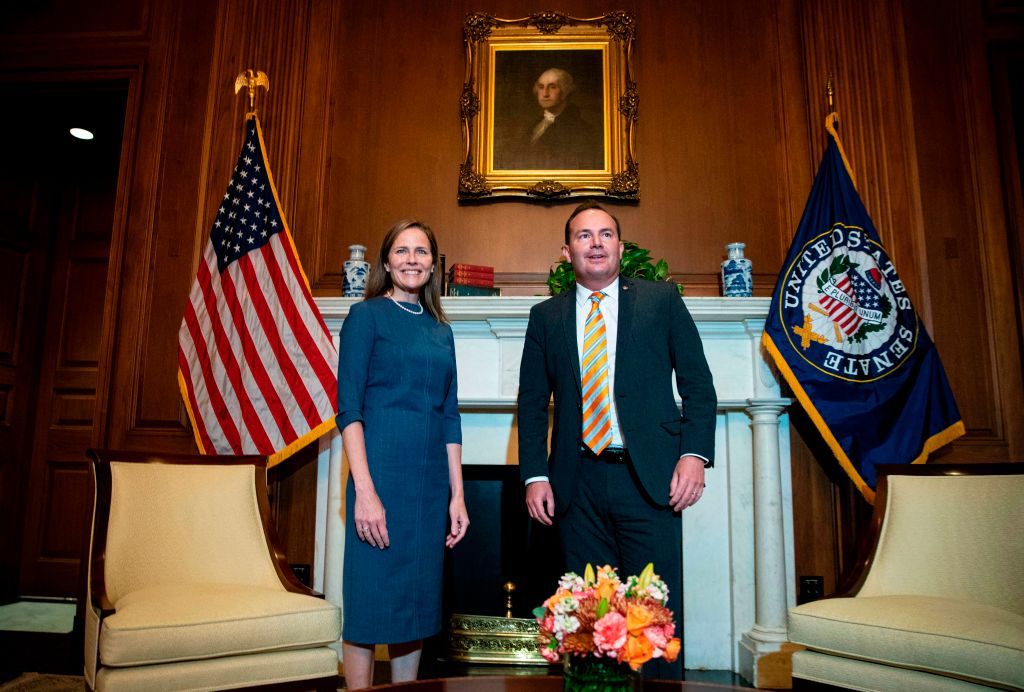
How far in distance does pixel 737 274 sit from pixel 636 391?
4.60 ft

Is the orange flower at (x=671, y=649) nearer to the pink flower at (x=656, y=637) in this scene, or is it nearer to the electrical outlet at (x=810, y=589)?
the pink flower at (x=656, y=637)

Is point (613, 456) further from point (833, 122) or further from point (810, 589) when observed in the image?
point (833, 122)

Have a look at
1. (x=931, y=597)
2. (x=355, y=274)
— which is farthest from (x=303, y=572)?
(x=931, y=597)

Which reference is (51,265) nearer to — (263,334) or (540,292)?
(263,334)

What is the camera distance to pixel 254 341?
10.1 feet

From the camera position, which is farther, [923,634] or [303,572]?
[303,572]

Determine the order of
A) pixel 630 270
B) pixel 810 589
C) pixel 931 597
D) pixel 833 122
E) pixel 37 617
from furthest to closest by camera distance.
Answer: pixel 37 617, pixel 833 122, pixel 810 589, pixel 630 270, pixel 931 597

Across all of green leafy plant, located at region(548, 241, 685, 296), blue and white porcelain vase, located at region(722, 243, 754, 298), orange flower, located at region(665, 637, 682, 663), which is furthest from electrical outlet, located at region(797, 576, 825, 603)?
orange flower, located at region(665, 637, 682, 663)

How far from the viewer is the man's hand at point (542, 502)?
1.93 meters

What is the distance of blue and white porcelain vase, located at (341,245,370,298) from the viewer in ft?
10.5

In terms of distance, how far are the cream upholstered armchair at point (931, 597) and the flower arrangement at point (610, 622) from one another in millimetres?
1064

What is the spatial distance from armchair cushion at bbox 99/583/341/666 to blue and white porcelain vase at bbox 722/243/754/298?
212 centimetres

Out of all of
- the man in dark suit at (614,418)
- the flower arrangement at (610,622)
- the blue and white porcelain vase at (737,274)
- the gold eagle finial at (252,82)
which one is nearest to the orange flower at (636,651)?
the flower arrangement at (610,622)

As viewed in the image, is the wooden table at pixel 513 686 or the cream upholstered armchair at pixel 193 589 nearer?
the wooden table at pixel 513 686
